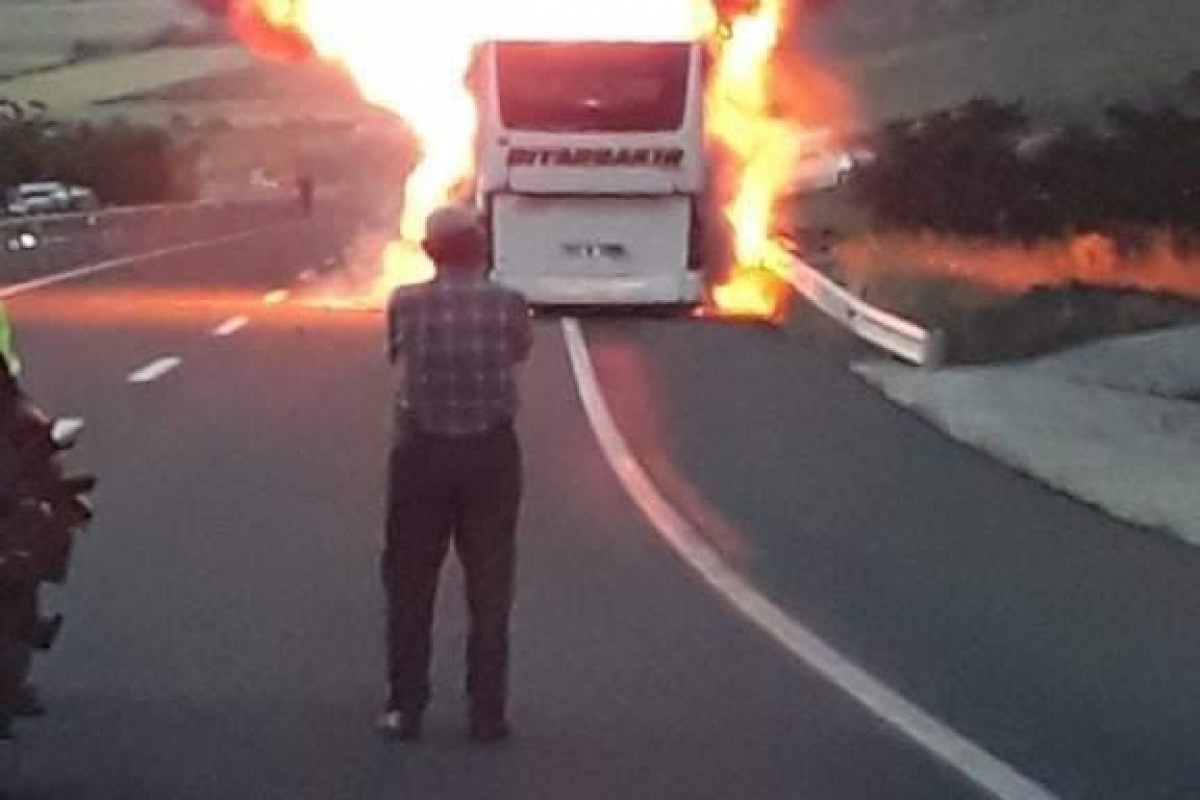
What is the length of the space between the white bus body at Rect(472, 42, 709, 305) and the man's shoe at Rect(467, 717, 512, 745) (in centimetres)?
2850

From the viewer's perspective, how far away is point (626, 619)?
15.5 metres

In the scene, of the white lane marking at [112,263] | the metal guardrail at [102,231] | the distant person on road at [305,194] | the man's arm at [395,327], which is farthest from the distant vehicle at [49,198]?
the man's arm at [395,327]

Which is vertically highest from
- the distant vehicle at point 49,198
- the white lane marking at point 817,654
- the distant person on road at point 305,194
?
the white lane marking at point 817,654

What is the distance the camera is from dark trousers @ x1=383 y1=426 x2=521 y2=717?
1230cm

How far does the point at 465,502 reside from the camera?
40.7 ft

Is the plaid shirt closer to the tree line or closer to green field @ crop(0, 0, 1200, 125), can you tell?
the tree line

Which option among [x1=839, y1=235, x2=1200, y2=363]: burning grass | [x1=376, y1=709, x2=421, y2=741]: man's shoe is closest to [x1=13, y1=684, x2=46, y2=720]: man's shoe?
[x1=376, y1=709, x2=421, y2=741]: man's shoe

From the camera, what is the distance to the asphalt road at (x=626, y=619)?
11.8 metres

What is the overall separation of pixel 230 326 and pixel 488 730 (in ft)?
87.8

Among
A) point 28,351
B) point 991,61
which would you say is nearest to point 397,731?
point 28,351

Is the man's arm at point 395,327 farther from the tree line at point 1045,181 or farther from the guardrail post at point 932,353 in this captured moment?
the tree line at point 1045,181

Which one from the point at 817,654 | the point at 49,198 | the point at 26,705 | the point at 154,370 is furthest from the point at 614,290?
the point at 49,198

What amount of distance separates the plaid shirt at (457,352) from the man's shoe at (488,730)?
3.21 ft

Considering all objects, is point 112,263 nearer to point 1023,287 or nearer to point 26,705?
point 1023,287
